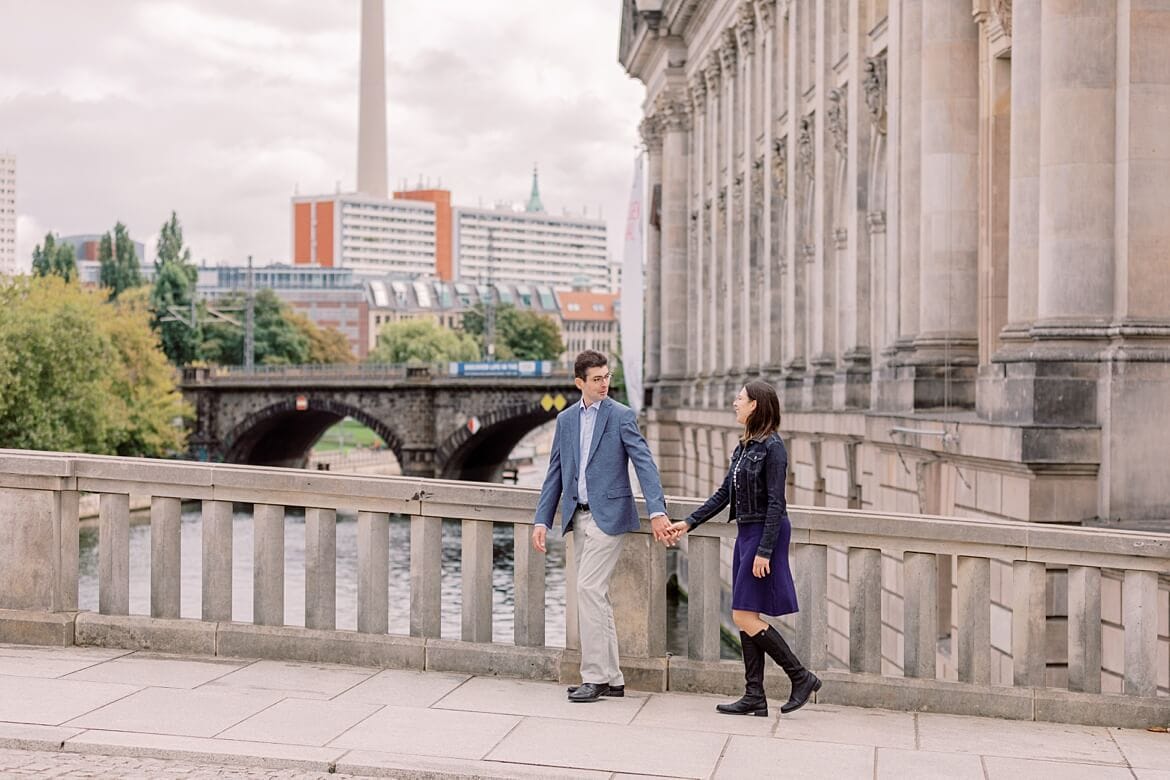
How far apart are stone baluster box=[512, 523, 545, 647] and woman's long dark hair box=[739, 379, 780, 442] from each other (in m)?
1.71

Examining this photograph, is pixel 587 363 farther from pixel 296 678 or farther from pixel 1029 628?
pixel 1029 628

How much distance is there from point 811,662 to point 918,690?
0.65 meters

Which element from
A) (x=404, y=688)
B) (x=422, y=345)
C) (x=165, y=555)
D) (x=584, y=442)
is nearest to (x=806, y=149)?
(x=165, y=555)

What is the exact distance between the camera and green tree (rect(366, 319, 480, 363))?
17675 centimetres

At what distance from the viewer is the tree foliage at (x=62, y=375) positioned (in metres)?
66.8

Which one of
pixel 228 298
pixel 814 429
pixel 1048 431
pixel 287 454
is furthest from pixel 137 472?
pixel 228 298

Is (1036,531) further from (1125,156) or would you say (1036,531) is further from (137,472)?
(1125,156)

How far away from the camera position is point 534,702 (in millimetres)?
10320

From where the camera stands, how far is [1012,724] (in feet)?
33.1

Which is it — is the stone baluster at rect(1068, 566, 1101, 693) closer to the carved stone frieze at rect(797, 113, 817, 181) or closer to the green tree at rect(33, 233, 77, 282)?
the carved stone frieze at rect(797, 113, 817, 181)

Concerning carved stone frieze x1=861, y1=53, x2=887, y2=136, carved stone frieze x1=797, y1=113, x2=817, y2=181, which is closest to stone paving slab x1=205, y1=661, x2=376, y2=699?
carved stone frieze x1=861, y1=53, x2=887, y2=136

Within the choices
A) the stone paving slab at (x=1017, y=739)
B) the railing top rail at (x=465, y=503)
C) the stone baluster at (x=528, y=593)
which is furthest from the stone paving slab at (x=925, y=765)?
the stone baluster at (x=528, y=593)

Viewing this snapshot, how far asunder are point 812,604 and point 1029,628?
1.28 m

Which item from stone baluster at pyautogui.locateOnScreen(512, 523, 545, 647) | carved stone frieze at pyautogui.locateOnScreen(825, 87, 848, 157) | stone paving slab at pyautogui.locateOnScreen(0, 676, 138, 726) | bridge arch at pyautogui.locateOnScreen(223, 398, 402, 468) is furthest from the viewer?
bridge arch at pyautogui.locateOnScreen(223, 398, 402, 468)
